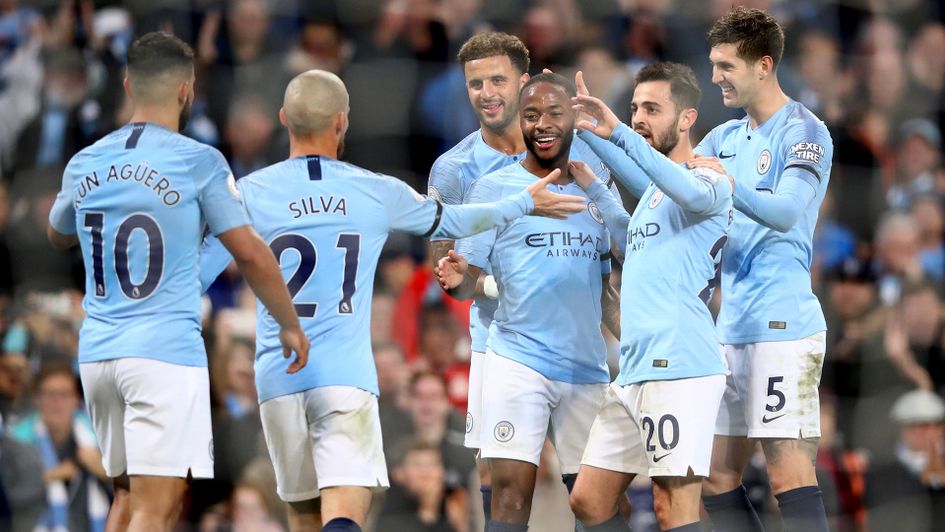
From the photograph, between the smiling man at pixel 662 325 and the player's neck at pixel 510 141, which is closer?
the smiling man at pixel 662 325

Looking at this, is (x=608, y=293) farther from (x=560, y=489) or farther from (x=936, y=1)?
(x=936, y=1)

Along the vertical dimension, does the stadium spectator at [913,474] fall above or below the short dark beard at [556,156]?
below

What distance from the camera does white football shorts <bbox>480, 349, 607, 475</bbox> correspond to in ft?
16.8

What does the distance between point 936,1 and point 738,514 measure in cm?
522

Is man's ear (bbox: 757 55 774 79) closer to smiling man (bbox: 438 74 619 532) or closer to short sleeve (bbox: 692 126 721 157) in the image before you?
short sleeve (bbox: 692 126 721 157)

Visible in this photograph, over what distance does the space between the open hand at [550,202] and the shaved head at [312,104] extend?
79 centimetres

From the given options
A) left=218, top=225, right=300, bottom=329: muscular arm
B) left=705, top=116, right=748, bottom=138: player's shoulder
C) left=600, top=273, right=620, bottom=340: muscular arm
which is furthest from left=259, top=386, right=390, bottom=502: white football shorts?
left=705, top=116, right=748, bottom=138: player's shoulder

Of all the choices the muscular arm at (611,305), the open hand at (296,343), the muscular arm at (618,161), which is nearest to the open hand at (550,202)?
the muscular arm at (618,161)

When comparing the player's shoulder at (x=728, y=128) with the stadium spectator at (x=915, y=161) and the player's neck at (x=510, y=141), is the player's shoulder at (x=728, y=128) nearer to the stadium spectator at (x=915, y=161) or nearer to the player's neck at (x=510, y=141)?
the player's neck at (x=510, y=141)

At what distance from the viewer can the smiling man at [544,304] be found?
5.18 metres

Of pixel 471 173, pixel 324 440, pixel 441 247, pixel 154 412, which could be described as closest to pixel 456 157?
pixel 471 173

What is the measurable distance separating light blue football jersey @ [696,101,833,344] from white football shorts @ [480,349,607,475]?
0.63 m

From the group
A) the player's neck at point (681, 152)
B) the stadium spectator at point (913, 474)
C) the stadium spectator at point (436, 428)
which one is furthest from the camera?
Result: the stadium spectator at point (913, 474)

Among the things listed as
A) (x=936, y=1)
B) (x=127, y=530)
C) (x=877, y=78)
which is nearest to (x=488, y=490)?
Result: (x=127, y=530)
